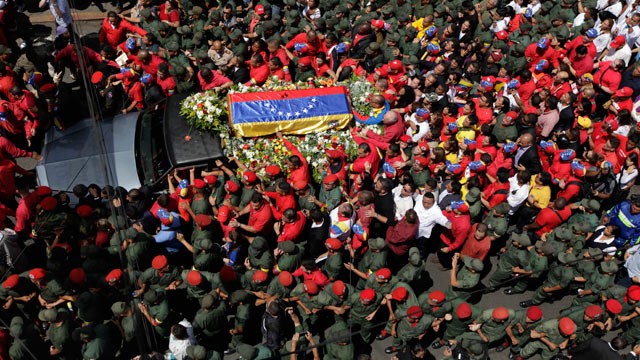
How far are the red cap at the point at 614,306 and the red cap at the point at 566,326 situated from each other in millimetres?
610

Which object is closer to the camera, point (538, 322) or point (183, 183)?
point (538, 322)

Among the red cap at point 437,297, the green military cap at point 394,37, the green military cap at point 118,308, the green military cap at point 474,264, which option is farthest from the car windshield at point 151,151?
the green military cap at point 394,37

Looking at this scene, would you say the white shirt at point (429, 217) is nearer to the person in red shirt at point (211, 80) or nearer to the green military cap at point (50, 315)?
the person in red shirt at point (211, 80)

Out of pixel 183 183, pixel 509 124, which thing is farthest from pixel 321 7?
pixel 183 183

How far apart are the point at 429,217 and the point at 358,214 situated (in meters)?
0.98

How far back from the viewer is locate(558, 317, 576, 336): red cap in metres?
6.50

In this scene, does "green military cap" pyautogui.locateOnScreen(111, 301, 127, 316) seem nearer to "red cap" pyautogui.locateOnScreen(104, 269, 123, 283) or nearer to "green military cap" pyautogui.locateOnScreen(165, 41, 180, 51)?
"red cap" pyautogui.locateOnScreen(104, 269, 123, 283)

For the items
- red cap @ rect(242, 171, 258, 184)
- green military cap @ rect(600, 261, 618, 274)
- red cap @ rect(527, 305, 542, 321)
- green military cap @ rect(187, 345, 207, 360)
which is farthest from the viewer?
red cap @ rect(242, 171, 258, 184)

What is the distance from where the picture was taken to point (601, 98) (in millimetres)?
10602

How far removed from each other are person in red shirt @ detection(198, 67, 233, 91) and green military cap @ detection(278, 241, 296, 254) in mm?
3229

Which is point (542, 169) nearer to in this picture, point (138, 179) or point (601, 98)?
point (601, 98)

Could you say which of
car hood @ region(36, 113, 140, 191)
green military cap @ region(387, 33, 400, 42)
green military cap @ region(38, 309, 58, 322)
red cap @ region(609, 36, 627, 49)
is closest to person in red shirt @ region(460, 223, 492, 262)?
green military cap @ region(387, 33, 400, 42)

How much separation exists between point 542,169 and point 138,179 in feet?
20.1

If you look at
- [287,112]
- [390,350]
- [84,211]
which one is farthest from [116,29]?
[390,350]
